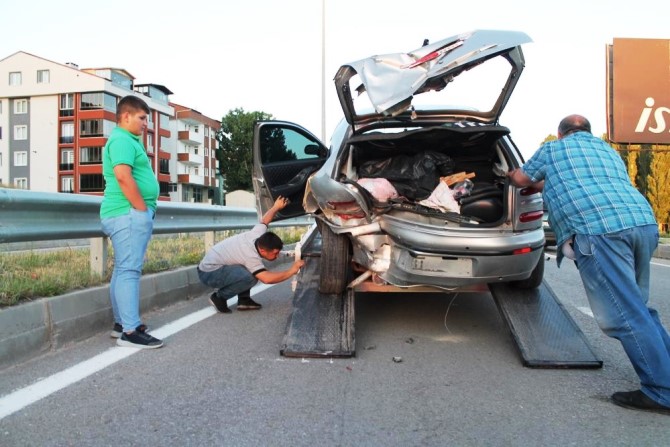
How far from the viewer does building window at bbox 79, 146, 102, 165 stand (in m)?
56.0

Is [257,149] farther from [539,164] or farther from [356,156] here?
[539,164]

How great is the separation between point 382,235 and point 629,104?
18.2 meters

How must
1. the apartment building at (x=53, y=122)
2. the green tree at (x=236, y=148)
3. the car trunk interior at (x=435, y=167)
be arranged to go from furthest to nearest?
the green tree at (x=236, y=148), the apartment building at (x=53, y=122), the car trunk interior at (x=435, y=167)

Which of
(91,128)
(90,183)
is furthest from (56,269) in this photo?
(91,128)

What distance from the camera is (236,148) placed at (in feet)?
225

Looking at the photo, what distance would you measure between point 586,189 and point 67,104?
61.1 metres

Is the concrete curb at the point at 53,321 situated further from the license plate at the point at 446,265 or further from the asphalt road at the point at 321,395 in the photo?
the license plate at the point at 446,265

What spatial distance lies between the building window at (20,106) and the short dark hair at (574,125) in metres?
63.6

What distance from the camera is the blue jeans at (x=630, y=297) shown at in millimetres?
3061

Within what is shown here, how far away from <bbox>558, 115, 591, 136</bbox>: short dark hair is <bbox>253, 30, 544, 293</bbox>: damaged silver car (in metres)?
0.58

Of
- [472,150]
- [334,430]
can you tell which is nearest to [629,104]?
[472,150]

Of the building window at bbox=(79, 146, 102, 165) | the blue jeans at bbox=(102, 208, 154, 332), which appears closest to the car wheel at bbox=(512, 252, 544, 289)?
the blue jeans at bbox=(102, 208, 154, 332)

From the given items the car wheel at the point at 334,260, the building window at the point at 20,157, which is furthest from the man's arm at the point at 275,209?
the building window at the point at 20,157

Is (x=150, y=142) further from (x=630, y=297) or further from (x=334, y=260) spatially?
(x=630, y=297)
